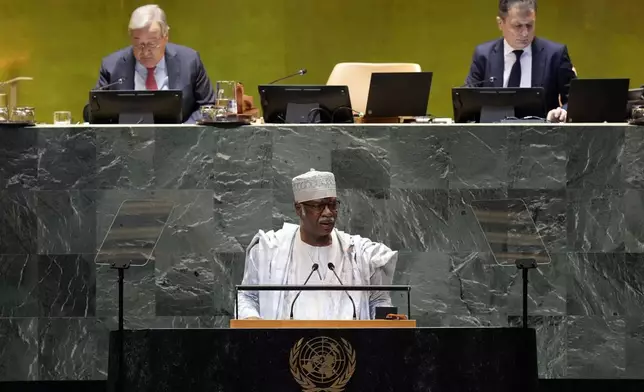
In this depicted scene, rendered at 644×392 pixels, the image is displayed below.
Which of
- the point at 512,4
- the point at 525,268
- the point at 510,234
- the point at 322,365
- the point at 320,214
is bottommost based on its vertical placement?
the point at 322,365

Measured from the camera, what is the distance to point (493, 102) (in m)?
6.46

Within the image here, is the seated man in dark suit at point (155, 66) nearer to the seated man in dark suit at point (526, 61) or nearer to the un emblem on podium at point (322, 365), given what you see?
the seated man in dark suit at point (526, 61)

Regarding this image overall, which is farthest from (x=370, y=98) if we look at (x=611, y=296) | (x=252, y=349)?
(x=252, y=349)

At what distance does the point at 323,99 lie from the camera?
638 centimetres

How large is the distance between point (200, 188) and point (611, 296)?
2205 millimetres

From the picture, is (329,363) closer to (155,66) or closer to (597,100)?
(597,100)

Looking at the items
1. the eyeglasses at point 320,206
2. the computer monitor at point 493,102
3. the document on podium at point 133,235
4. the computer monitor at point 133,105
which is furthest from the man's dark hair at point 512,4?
the document on podium at point 133,235

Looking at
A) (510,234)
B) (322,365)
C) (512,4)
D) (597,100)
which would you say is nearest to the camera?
(322,365)

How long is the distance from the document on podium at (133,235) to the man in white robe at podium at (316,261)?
3.35 ft

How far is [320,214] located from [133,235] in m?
1.41

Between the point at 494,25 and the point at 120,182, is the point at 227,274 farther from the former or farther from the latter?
the point at 494,25

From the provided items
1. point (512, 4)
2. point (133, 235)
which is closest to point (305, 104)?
point (512, 4)

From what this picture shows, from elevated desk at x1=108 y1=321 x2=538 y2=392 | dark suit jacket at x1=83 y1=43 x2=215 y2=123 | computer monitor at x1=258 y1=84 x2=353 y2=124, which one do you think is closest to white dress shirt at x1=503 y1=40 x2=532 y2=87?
computer monitor at x1=258 y1=84 x2=353 y2=124

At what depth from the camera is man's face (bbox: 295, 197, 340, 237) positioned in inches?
210
